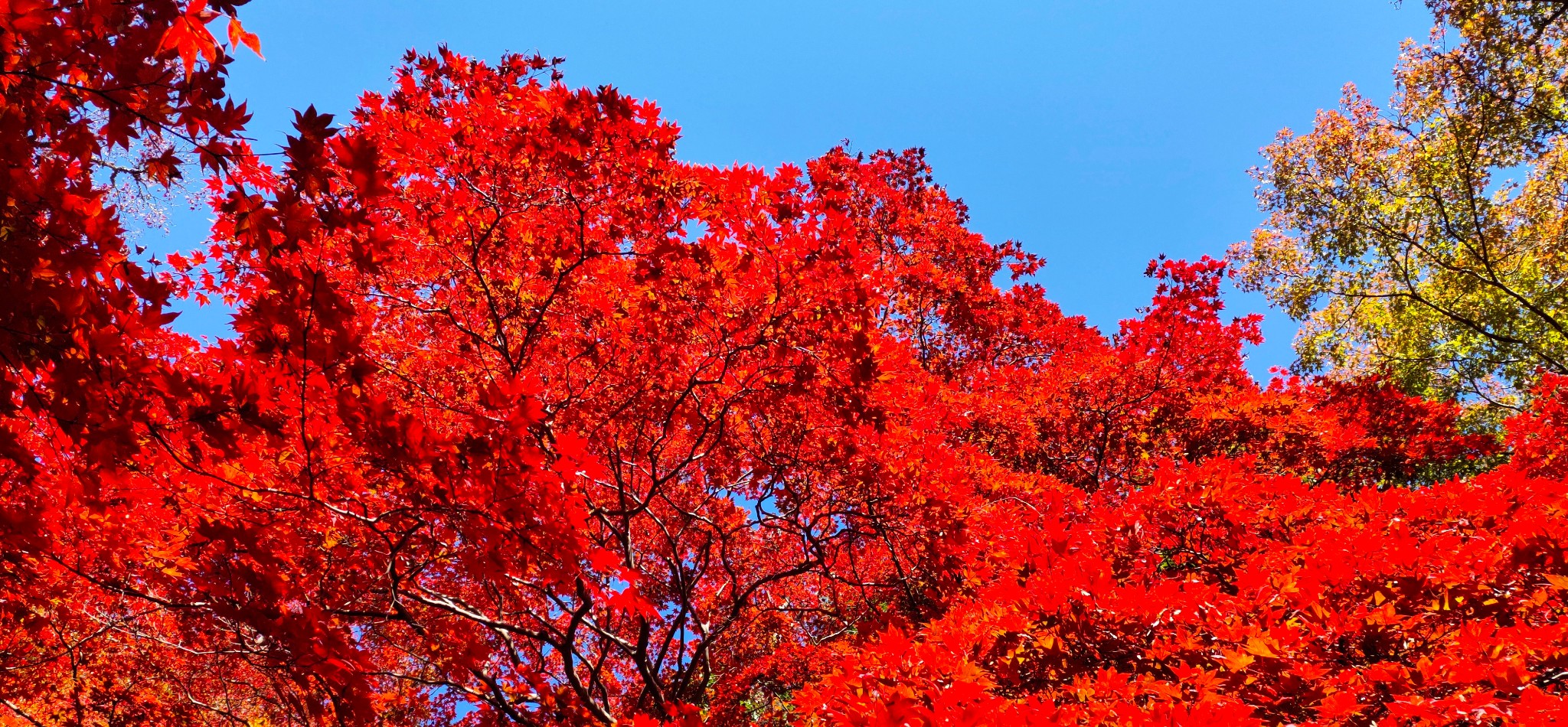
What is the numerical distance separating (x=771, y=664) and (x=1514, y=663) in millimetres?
8493

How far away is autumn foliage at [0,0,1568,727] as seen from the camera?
2.84 meters

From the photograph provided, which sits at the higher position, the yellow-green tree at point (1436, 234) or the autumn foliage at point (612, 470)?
the yellow-green tree at point (1436, 234)

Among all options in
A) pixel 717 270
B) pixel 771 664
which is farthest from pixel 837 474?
pixel 771 664

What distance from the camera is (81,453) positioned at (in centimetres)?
323

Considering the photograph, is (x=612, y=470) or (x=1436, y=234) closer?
(x=612, y=470)

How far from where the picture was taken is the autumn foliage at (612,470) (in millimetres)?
2842

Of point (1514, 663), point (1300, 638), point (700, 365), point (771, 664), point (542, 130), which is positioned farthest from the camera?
point (771, 664)

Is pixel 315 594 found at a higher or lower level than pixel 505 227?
lower

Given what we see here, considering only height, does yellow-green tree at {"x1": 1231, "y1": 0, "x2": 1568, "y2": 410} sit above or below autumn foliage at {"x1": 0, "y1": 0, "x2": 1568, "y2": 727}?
above

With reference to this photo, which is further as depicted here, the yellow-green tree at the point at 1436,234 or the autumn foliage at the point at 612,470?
the yellow-green tree at the point at 1436,234

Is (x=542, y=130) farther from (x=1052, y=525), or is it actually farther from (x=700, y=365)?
(x=1052, y=525)

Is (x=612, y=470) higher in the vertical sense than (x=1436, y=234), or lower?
lower

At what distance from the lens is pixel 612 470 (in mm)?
7066

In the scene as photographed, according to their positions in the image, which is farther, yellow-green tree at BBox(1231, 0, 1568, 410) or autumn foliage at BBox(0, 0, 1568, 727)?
yellow-green tree at BBox(1231, 0, 1568, 410)
